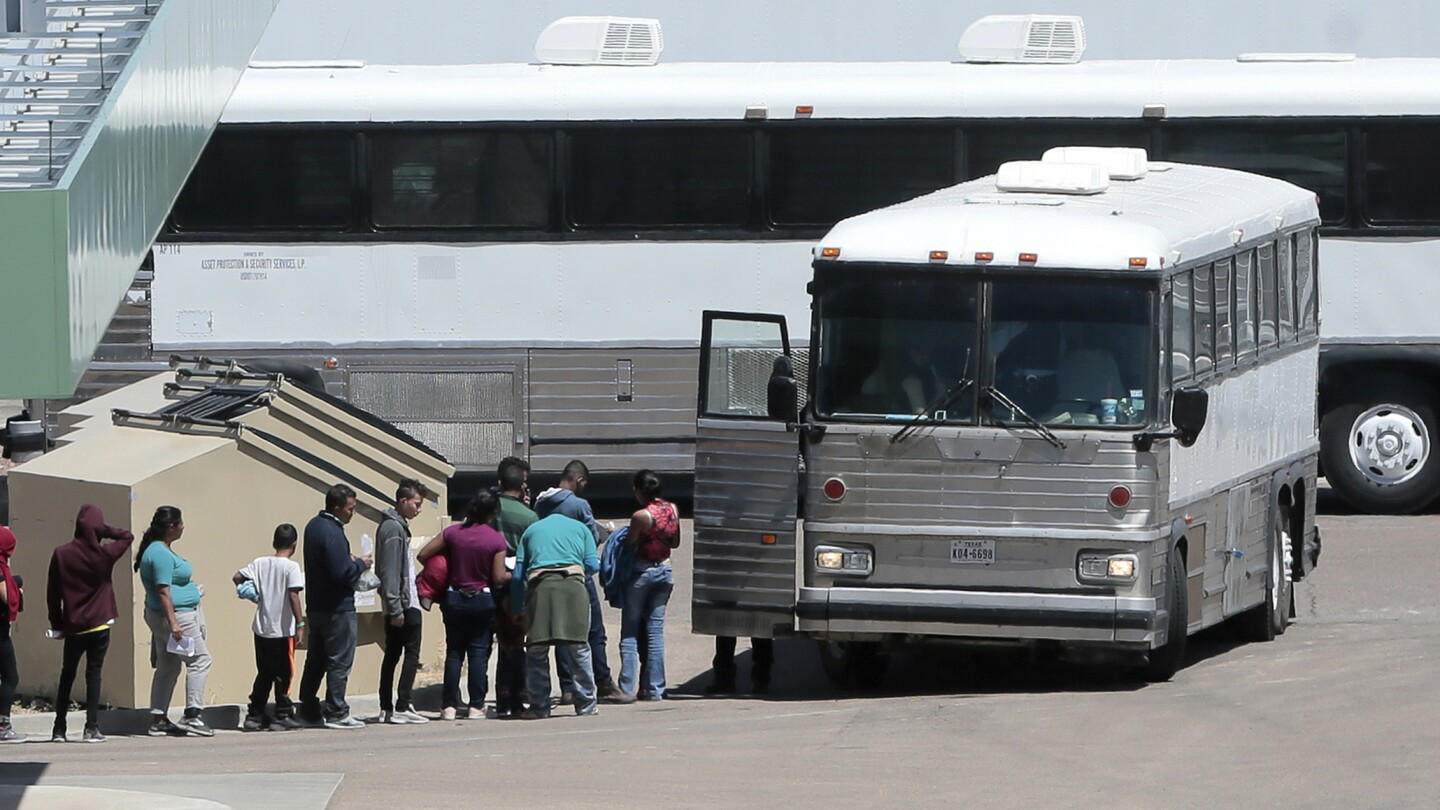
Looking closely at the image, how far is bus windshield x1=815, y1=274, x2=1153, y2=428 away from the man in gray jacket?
8.14 feet

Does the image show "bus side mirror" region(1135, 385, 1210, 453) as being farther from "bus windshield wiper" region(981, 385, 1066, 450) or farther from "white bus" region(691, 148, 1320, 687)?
"bus windshield wiper" region(981, 385, 1066, 450)

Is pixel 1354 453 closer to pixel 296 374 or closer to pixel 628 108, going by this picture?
pixel 628 108

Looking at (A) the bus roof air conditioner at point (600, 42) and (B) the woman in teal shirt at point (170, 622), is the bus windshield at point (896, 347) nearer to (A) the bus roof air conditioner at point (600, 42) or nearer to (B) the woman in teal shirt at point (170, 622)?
(B) the woman in teal shirt at point (170, 622)

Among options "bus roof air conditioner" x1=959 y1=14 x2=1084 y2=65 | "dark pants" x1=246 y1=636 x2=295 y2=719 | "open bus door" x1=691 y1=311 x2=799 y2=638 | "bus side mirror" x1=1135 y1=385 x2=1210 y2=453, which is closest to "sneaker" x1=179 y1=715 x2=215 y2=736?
"dark pants" x1=246 y1=636 x2=295 y2=719

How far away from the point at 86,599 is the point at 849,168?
8401 mm

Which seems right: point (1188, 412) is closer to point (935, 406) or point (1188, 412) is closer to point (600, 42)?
point (935, 406)

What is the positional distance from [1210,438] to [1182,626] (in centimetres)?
126

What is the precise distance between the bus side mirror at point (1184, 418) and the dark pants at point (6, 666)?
6269mm

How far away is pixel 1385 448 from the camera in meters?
20.0

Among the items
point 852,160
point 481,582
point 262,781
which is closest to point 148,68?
point 481,582

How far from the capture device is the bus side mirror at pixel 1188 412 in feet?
43.8

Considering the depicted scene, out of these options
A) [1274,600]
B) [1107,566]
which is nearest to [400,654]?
[1107,566]

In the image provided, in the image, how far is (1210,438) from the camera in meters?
14.5

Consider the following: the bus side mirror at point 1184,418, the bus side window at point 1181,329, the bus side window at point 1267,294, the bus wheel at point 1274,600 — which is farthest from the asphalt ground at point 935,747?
the bus side window at point 1267,294
